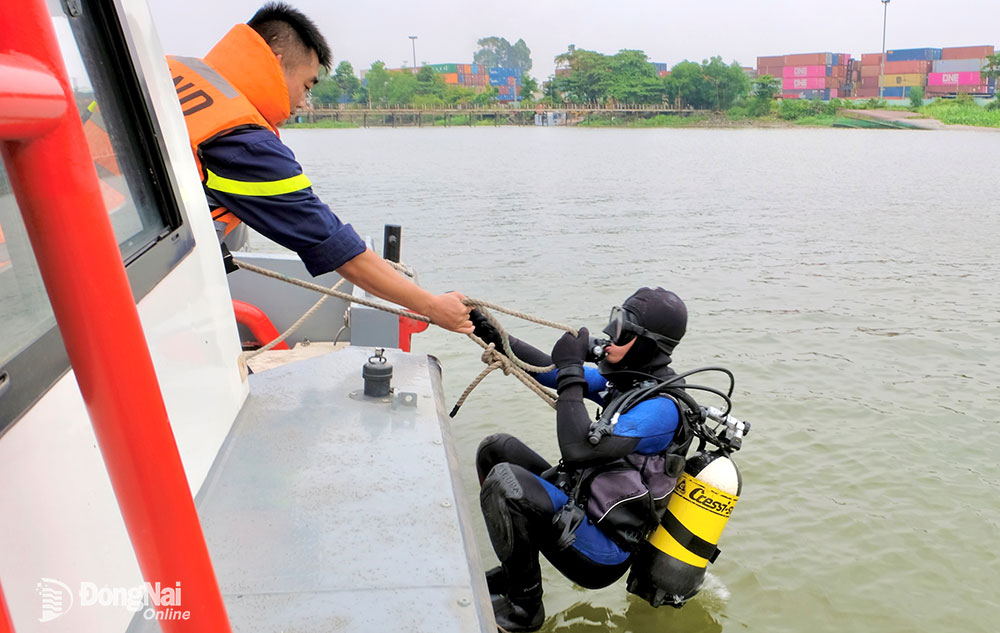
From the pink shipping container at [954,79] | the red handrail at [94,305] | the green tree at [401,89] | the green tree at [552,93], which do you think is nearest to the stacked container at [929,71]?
the pink shipping container at [954,79]

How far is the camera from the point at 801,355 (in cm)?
818

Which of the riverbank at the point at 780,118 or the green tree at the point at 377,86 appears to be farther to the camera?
the green tree at the point at 377,86

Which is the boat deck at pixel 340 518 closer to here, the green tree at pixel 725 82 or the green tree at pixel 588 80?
the green tree at pixel 725 82

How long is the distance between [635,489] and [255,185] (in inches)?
69.3

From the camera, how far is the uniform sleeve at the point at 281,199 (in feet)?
7.94

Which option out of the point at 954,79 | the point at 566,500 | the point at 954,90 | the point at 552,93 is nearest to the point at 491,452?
the point at 566,500

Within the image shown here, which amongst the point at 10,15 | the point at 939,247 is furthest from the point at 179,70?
the point at 939,247

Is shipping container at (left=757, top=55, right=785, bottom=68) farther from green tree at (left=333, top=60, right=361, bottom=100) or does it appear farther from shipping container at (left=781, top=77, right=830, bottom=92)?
green tree at (left=333, top=60, right=361, bottom=100)

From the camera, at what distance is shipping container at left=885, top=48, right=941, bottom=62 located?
149500 mm

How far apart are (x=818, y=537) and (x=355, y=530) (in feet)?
11.9

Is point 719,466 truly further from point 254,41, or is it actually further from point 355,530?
point 254,41

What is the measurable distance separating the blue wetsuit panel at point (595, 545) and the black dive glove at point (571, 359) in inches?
17.0

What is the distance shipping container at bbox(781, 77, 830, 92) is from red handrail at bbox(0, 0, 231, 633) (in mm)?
167452

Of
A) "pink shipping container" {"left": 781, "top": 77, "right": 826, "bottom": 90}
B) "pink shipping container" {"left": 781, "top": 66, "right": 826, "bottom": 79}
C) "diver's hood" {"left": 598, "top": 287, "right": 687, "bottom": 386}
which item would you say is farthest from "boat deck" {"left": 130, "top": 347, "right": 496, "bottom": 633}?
"pink shipping container" {"left": 781, "top": 66, "right": 826, "bottom": 79}
